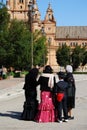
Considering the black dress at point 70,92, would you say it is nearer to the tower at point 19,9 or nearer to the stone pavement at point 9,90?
the stone pavement at point 9,90

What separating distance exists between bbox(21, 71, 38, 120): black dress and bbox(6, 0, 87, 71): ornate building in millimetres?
97749

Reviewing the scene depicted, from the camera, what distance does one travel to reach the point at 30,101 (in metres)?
13.4

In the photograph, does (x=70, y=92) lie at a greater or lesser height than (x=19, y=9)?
lesser

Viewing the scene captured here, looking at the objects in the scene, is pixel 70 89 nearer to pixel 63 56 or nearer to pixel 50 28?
pixel 63 56

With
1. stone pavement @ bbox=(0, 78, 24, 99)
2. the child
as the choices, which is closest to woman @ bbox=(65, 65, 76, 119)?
the child

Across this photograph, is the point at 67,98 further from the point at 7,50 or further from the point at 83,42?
the point at 83,42

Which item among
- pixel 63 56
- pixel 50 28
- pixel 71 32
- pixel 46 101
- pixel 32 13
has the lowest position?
pixel 63 56

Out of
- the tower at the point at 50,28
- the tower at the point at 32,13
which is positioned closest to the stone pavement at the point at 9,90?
the tower at the point at 32,13

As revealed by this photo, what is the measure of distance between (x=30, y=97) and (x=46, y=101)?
68 cm

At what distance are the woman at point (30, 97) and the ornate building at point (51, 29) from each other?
97.7m

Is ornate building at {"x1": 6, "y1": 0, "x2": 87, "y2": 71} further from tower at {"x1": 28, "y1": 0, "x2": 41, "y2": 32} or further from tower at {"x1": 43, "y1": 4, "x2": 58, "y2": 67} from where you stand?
tower at {"x1": 28, "y1": 0, "x2": 41, "y2": 32}

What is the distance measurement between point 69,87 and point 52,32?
134 m

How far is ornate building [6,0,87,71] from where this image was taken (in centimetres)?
11974

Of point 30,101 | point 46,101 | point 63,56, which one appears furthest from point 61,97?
point 63,56
